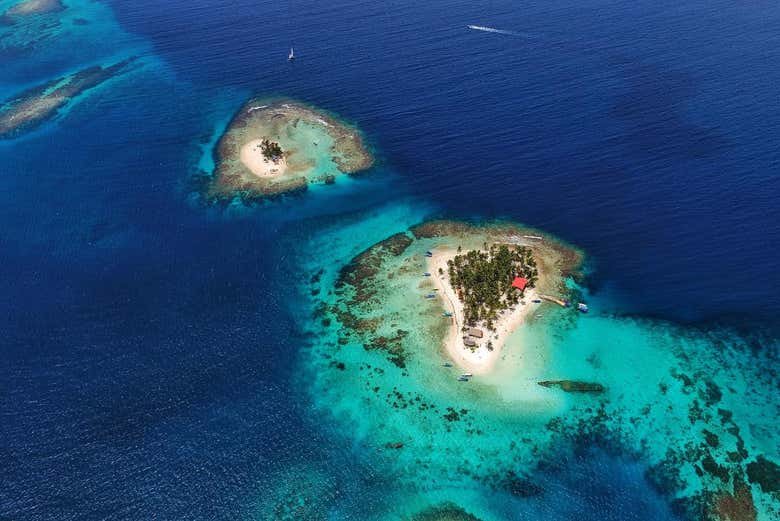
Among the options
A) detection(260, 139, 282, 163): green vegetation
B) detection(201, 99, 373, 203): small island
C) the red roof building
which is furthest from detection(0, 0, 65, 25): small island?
the red roof building

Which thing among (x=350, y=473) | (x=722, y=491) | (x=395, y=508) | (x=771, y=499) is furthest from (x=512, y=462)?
(x=771, y=499)

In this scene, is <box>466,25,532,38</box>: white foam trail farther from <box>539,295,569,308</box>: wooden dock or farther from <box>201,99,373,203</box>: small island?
<box>539,295,569,308</box>: wooden dock

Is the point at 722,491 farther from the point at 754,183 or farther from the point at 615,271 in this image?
the point at 754,183

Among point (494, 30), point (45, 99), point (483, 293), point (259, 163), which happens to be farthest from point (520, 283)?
point (45, 99)

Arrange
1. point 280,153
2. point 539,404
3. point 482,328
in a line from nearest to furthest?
point 539,404
point 482,328
point 280,153

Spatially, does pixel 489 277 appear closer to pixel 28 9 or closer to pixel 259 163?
pixel 259 163

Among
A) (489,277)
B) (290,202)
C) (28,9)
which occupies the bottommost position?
(489,277)

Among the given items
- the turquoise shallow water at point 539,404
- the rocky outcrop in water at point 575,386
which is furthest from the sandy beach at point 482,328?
the rocky outcrop in water at point 575,386

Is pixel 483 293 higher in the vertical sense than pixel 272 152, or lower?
lower
